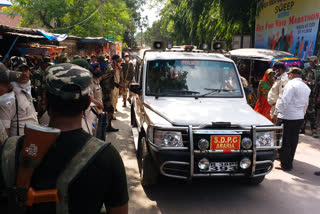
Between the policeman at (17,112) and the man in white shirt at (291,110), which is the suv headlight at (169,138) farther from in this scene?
the man in white shirt at (291,110)

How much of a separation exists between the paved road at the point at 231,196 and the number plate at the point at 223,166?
53cm

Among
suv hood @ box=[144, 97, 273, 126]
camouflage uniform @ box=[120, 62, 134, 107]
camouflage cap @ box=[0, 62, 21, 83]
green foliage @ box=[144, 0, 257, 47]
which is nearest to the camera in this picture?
camouflage cap @ box=[0, 62, 21, 83]

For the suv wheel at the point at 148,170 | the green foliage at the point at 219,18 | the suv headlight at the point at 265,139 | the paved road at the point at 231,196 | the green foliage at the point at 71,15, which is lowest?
the paved road at the point at 231,196

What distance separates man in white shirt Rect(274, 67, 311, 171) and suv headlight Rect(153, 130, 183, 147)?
95.1 inches

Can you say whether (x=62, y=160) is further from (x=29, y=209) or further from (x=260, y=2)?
(x=260, y=2)


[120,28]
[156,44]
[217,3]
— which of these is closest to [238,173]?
[156,44]

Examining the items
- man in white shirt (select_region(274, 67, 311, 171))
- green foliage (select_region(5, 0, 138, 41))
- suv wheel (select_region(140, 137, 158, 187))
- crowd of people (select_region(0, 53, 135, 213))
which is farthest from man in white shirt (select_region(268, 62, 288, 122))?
green foliage (select_region(5, 0, 138, 41))

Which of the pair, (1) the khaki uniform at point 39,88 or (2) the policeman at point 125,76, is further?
(2) the policeman at point 125,76

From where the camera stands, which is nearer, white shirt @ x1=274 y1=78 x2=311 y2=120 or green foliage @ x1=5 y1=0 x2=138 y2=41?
white shirt @ x1=274 y1=78 x2=311 y2=120

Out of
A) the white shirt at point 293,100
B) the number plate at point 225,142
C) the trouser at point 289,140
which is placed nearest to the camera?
the number plate at point 225,142

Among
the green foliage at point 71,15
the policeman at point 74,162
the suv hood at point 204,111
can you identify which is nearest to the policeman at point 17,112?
the suv hood at point 204,111

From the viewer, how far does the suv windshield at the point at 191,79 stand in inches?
183

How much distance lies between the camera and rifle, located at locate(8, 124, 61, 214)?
1165mm

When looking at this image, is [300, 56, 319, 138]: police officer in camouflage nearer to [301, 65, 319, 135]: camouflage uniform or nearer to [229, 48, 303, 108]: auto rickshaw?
[301, 65, 319, 135]: camouflage uniform
